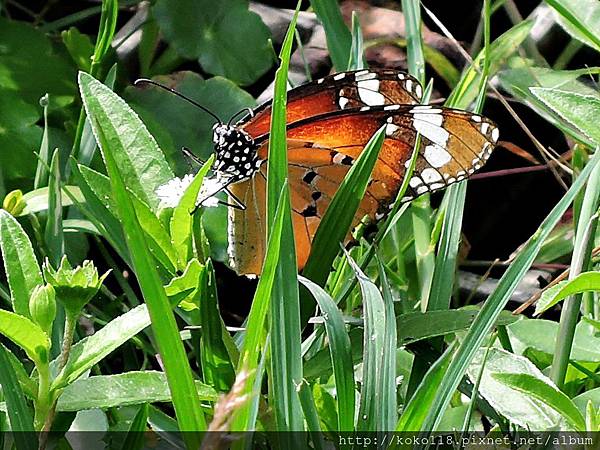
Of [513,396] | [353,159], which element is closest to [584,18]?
[353,159]

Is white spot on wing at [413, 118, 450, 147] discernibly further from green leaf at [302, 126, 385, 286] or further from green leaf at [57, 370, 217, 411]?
green leaf at [57, 370, 217, 411]

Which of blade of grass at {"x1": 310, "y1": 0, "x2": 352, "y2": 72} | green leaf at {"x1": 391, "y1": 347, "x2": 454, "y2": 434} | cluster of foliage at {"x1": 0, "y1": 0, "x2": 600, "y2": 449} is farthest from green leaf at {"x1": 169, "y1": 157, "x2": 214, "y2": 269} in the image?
blade of grass at {"x1": 310, "y1": 0, "x2": 352, "y2": 72}

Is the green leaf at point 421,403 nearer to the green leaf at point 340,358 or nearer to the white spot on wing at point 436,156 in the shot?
the green leaf at point 340,358

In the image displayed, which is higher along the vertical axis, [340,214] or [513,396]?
[340,214]

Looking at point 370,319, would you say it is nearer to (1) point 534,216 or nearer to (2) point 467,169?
(2) point 467,169

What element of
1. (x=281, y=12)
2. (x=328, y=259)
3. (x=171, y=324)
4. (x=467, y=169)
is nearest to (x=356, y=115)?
(x=467, y=169)

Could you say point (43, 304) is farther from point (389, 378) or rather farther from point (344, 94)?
point (344, 94)
